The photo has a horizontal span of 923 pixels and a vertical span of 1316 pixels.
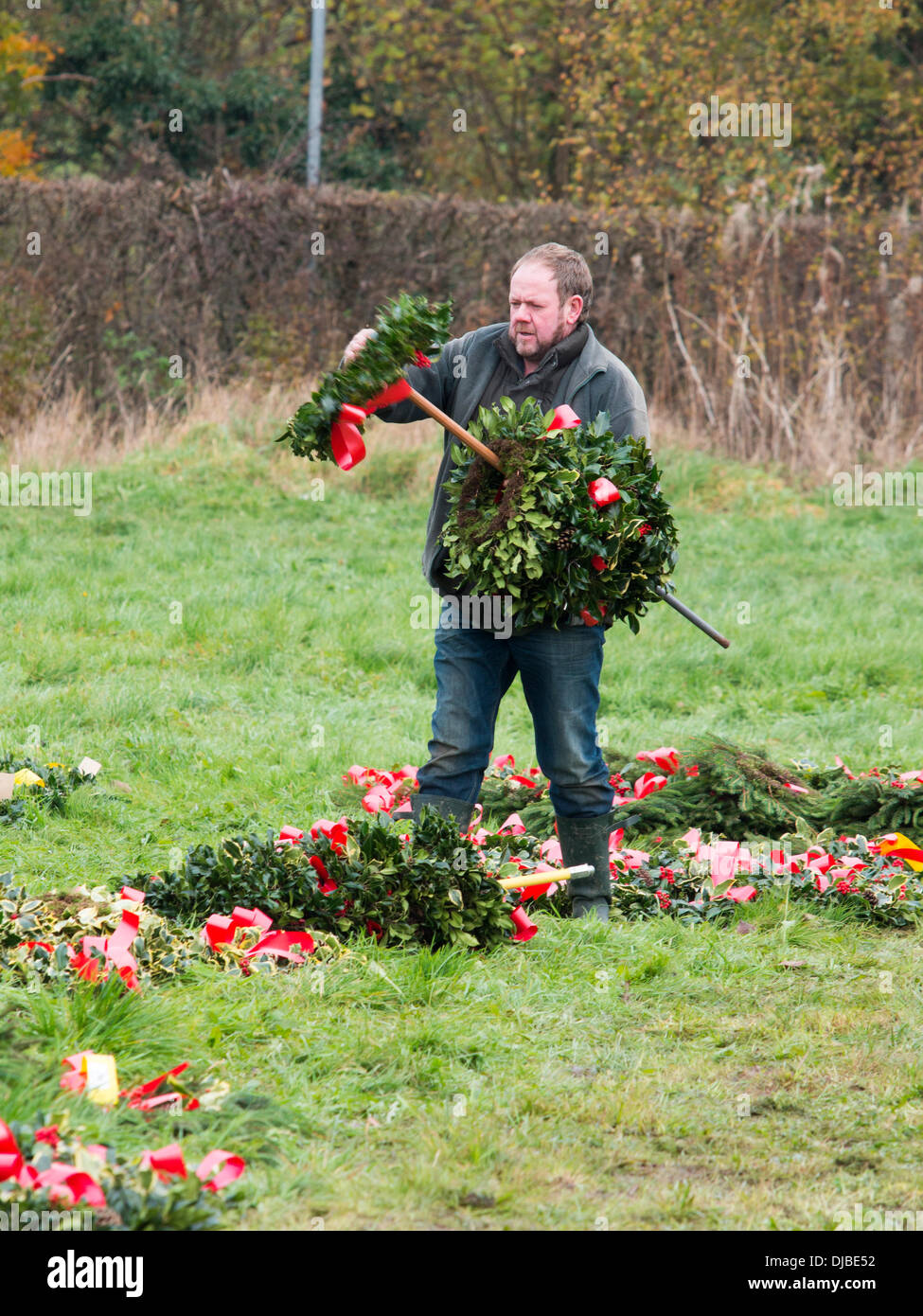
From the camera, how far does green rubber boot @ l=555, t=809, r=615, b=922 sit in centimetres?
513

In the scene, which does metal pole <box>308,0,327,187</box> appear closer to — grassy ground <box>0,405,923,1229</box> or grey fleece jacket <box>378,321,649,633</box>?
grassy ground <box>0,405,923,1229</box>

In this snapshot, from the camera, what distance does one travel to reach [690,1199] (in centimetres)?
321

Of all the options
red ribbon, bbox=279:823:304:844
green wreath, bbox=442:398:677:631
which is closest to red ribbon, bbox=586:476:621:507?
green wreath, bbox=442:398:677:631

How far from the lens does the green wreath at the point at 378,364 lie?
4.65 metres

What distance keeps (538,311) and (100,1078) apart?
2814 millimetres

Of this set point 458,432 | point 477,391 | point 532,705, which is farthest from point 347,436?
point 532,705

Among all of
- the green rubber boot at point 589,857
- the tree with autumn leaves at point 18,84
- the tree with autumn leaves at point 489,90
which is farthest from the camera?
the tree with autumn leaves at point 18,84

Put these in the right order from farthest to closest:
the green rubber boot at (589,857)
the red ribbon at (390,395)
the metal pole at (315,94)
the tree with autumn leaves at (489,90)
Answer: the metal pole at (315,94) < the tree with autumn leaves at (489,90) < the green rubber boot at (589,857) < the red ribbon at (390,395)

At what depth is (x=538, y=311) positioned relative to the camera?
488cm

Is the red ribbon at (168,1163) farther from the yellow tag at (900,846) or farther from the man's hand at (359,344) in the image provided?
the yellow tag at (900,846)

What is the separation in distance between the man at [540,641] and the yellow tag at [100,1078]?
180cm

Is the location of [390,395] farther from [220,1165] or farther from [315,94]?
[315,94]

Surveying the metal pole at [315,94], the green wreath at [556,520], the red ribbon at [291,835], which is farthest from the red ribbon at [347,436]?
the metal pole at [315,94]

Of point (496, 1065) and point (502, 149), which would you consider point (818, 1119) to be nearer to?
point (496, 1065)
